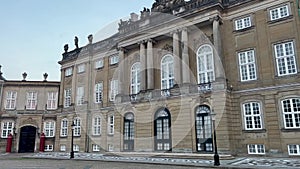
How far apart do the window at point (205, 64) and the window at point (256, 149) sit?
646 cm

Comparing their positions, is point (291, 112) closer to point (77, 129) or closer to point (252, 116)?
point (252, 116)

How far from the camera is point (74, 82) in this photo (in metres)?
35.5

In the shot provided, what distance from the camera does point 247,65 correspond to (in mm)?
21766

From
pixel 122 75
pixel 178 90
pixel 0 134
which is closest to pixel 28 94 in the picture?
pixel 0 134

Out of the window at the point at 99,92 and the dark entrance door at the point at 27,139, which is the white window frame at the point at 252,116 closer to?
the window at the point at 99,92

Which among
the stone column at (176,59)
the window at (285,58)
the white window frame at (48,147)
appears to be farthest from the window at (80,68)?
the window at (285,58)

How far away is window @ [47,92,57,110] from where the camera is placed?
3821 centimetres

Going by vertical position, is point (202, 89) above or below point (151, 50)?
below

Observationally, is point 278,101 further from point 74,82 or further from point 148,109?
point 74,82

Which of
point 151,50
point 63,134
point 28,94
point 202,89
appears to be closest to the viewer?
point 202,89

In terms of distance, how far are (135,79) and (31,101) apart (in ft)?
60.1

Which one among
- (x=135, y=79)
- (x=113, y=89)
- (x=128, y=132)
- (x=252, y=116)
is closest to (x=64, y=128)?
(x=113, y=89)

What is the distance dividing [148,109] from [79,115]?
40.0ft

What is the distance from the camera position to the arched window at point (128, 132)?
26.3 meters
